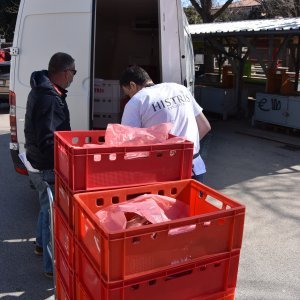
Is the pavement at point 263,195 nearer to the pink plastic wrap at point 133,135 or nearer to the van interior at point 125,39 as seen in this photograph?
the pink plastic wrap at point 133,135

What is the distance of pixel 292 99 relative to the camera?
954cm

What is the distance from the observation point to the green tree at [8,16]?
93.0 ft

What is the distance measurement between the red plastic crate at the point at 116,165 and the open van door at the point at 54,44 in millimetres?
1899

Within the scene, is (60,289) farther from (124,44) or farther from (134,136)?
(124,44)

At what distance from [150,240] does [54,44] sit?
3025 millimetres

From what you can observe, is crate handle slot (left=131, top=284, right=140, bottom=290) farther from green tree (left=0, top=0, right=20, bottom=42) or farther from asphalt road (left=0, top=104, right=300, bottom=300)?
green tree (left=0, top=0, right=20, bottom=42)

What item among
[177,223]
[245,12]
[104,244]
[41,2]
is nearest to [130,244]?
[104,244]

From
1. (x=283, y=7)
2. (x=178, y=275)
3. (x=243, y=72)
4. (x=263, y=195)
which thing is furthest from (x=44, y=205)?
(x=283, y=7)

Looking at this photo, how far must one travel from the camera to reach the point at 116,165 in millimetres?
2188

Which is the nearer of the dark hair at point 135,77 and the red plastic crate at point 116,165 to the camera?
the red plastic crate at point 116,165

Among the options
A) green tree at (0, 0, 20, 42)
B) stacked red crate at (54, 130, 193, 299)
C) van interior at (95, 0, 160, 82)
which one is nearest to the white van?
stacked red crate at (54, 130, 193, 299)

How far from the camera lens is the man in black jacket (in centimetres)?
298

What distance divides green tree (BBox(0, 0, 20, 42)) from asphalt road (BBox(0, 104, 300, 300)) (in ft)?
74.1

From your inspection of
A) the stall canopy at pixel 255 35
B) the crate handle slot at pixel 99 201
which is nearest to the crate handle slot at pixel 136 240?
the crate handle slot at pixel 99 201
